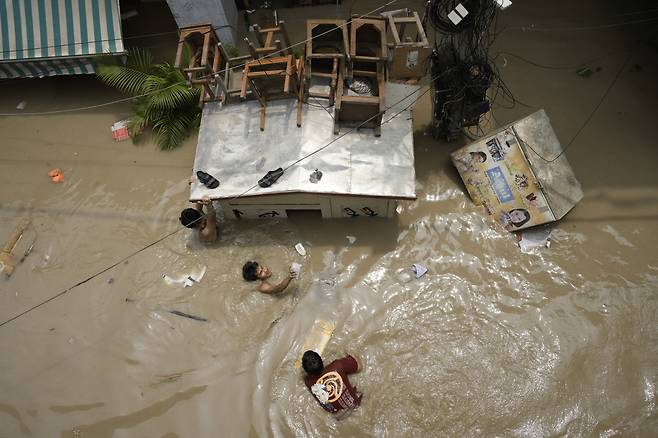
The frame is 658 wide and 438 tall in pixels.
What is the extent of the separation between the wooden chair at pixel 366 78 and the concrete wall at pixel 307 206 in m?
0.98

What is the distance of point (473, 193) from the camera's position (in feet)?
21.7

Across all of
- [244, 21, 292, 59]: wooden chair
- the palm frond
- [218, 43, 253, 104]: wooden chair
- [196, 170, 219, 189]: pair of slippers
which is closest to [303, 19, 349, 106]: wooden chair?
[244, 21, 292, 59]: wooden chair

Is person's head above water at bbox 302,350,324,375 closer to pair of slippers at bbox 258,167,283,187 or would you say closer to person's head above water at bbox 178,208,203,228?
pair of slippers at bbox 258,167,283,187

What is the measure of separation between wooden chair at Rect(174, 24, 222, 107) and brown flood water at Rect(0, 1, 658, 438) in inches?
61.9

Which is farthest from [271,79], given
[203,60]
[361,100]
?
[361,100]

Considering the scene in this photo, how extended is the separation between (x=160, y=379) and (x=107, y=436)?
0.91m

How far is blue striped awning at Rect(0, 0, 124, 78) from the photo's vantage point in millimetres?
7238

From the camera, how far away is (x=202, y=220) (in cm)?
613

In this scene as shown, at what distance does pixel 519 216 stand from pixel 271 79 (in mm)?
4209

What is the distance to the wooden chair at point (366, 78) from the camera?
5676 mm

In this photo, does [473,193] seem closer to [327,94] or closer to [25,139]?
[327,94]

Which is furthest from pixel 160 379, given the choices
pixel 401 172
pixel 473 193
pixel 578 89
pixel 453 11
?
pixel 578 89

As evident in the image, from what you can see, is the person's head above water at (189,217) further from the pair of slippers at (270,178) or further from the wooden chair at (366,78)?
the wooden chair at (366,78)

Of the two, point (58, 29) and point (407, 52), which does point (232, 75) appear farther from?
point (58, 29)
